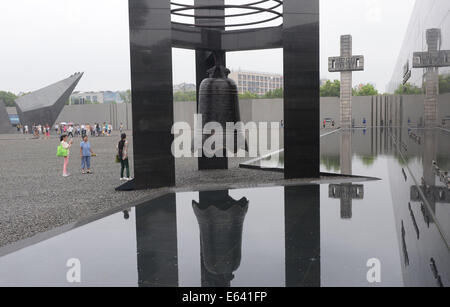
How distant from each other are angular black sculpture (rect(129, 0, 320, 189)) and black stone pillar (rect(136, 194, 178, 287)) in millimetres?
1969

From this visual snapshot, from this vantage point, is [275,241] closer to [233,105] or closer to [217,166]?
[233,105]

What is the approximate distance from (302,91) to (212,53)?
109 inches

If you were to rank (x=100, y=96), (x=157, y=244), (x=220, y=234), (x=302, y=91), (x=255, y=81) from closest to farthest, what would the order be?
(x=157, y=244) → (x=220, y=234) → (x=302, y=91) → (x=255, y=81) → (x=100, y=96)

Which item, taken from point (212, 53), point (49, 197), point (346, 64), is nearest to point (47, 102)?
point (346, 64)

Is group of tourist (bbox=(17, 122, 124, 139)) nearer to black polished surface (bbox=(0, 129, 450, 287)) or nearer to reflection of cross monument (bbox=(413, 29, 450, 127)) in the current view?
reflection of cross monument (bbox=(413, 29, 450, 127))

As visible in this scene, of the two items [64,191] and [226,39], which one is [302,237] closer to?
[64,191]

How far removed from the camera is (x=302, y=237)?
5.29m

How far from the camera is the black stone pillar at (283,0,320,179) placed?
9992 mm

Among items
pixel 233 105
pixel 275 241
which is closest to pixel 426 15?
pixel 233 105

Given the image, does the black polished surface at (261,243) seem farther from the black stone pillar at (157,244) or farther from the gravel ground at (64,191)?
the gravel ground at (64,191)

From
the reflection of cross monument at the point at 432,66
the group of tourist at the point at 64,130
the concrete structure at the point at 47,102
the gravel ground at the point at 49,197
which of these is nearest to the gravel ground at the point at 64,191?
the gravel ground at the point at 49,197

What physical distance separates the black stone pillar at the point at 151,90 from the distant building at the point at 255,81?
111 meters

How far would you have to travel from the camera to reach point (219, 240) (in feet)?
17.2

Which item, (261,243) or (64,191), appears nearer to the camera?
(261,243)
